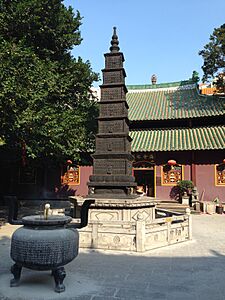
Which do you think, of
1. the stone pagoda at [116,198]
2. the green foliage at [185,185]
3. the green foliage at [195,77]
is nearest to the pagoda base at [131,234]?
the stone pagoda at [116,198]

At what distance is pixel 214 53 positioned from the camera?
1962cm

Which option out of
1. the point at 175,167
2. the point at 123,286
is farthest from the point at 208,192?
the point at 123,286

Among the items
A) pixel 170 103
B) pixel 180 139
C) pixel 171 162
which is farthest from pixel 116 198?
pixel 170 103

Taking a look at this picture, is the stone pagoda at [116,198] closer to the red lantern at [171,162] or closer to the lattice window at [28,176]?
the red lantern at [171,162]

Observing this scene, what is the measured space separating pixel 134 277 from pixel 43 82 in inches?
327

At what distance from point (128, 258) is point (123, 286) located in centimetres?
196

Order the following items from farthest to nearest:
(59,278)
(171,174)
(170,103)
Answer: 1. (170,103)
2. (171,174)
3. (59,278)

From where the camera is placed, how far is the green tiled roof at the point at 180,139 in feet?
61.7

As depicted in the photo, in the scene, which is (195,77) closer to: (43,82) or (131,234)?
(43,82)

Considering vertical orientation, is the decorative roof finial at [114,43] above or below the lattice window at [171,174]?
above

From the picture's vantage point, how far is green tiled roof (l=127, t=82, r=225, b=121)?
21.0 metres

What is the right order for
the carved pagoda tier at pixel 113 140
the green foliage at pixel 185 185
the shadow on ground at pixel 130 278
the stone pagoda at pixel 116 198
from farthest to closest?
the green foliage at pixel 185 185 → the carved pagoda tier at pixel 113 140 → the stone pagoda at pixel 116 198 → the shadow on ground at pixel 130 278

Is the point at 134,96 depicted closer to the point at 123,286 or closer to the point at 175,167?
the point at 175,167

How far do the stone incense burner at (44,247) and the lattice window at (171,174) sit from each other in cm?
1553
